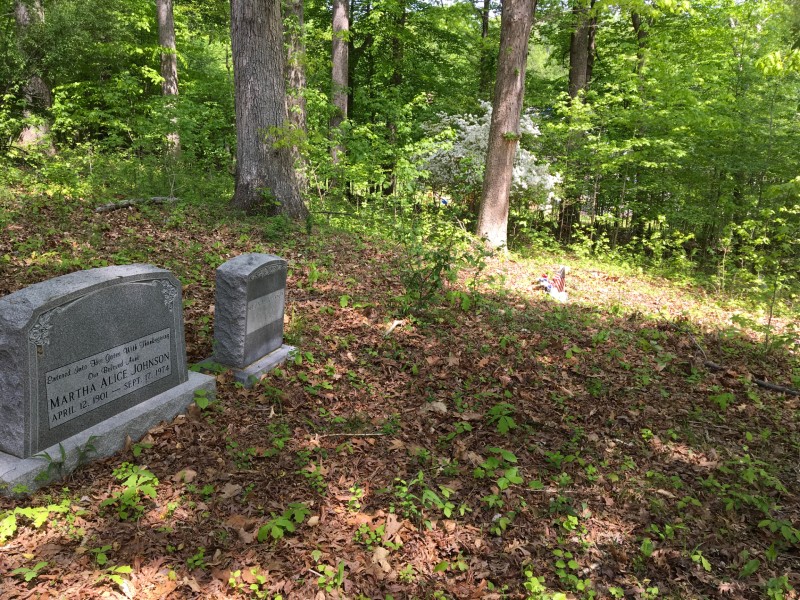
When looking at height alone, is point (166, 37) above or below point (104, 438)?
above

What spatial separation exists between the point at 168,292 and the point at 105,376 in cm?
78

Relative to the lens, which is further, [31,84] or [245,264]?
[31,84]

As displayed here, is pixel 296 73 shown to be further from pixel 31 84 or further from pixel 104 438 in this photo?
pixel 104 438

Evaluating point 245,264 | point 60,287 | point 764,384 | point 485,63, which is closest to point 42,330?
point 60,287

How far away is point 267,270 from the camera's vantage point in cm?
480

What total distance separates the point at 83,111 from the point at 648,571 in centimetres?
1492

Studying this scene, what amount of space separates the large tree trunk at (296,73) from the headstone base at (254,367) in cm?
595

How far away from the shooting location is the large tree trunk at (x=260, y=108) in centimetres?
823

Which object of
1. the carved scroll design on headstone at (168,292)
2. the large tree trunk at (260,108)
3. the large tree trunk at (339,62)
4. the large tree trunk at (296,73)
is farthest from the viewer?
the large tree trunk at (339,62)

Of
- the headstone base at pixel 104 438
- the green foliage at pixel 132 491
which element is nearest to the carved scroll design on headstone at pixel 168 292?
the headstone base at pixel 104 438

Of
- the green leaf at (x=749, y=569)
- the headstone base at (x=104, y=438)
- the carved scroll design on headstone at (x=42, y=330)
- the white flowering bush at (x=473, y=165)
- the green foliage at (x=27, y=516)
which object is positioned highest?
the white flowering bush at (x=473, y=165)

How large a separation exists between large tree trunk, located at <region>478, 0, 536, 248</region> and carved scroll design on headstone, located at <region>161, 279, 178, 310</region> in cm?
765

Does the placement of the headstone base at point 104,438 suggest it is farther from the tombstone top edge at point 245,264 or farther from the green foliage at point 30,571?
the tombstone top edge at point 245,264

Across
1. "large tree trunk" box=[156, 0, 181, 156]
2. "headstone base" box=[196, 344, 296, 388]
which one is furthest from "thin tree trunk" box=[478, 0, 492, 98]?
"headstone base" box=[196, 344, 296, 388]
